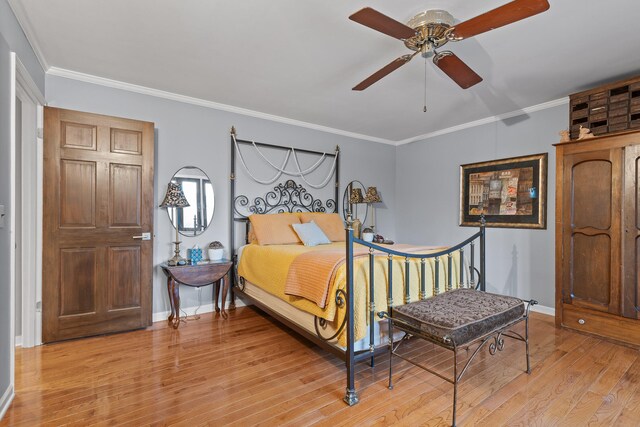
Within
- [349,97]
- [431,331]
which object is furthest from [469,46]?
[431,331]

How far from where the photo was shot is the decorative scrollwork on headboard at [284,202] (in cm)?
406

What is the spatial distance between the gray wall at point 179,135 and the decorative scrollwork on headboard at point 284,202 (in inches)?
9.6

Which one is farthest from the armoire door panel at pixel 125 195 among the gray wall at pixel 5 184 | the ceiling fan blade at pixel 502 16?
the ceiling fan blade at pixel 502 16

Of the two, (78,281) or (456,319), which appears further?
(78,281)

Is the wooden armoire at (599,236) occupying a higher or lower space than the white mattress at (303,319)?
higher

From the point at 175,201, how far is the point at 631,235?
A: 4.24 meters

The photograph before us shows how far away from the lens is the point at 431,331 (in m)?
1.83

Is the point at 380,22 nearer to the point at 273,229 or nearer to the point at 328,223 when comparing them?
the point at 273,229

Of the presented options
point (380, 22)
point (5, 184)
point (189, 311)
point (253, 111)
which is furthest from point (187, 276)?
point (380, 22)

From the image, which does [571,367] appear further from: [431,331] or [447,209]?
[447,209]

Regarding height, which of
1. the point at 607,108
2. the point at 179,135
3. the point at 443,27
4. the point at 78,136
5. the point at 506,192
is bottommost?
the point at 506,192

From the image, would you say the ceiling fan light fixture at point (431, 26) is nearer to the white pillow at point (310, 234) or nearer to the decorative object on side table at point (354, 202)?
the white pillow at point (310, 234)

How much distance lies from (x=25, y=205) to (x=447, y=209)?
493 cm

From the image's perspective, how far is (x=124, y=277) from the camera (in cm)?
309
